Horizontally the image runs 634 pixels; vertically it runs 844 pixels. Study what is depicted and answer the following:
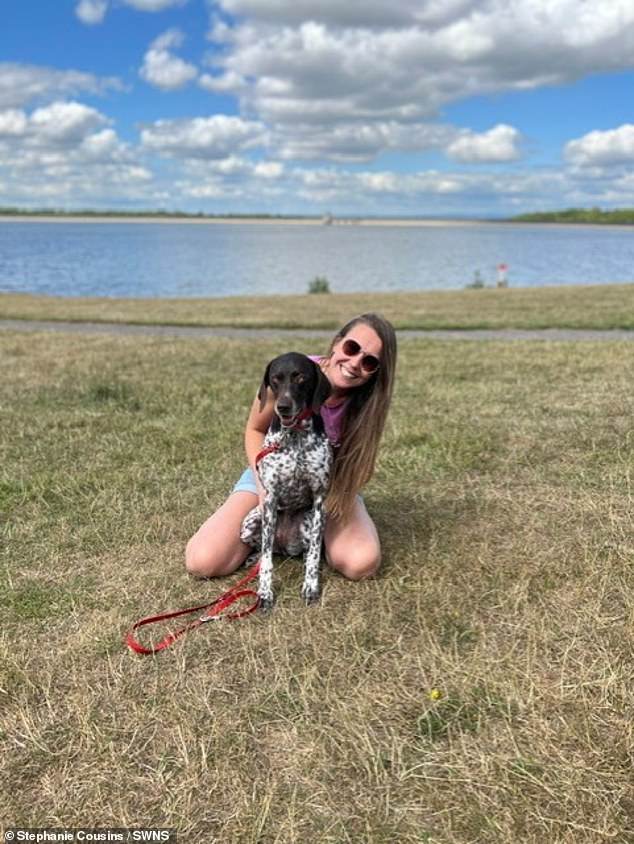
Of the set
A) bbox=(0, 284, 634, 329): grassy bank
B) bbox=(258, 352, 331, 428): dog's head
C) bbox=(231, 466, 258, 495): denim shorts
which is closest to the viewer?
bbox=(258, 352, 331, 428): dog's head

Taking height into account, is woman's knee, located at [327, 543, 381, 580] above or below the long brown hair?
below

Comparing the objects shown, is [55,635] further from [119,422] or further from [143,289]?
[143,289]

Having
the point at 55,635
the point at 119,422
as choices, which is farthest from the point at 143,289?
the point at 55,635

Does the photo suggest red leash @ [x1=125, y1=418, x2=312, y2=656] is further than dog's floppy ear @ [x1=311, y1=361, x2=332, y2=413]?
No

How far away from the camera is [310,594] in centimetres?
372

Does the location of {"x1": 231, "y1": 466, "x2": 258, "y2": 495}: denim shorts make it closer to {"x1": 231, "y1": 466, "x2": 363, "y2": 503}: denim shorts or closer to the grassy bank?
{"x1": 231, "y1": 466, "x2": 363, "y2": 503}: denim shorts

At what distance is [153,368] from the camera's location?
982 cm

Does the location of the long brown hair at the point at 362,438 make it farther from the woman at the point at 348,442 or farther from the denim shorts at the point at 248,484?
the denim shorts at the point at 248,484

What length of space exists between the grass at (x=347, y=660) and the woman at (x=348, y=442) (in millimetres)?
144

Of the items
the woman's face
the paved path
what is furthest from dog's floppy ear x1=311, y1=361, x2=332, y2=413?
the paved path

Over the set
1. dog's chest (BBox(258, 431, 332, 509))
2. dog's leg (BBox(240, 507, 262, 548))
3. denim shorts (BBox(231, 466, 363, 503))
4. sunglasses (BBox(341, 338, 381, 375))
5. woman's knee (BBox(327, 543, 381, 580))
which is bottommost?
woman's knee (BBox(327, 543, 381, 580))

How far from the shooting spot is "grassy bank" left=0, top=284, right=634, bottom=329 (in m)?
15.1

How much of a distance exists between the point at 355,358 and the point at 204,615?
4.87 feet

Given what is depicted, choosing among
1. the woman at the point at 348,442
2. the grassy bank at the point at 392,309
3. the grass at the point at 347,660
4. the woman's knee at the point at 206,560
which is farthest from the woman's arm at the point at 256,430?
the grassy bank at the point at 392,309
